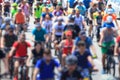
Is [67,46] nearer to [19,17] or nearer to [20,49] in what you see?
[20,49]

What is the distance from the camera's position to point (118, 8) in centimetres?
3297

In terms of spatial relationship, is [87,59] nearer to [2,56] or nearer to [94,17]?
[2,56]

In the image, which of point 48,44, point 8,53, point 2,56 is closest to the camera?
point 2,56

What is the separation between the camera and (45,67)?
1256 centimetres

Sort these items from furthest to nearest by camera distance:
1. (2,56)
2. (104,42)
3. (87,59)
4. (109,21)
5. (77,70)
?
(109,21) < (104,42) < (2,56) < (87,59) < (77,70)

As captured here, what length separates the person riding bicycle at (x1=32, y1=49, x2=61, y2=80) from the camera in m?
12.3

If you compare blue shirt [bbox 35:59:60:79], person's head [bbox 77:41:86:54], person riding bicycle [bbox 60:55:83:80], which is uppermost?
person's head [bbox 77:41:86:54]

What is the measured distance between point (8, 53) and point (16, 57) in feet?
3.52

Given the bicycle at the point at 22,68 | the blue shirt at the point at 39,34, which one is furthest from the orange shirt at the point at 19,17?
the bicycle at the point at 22,68

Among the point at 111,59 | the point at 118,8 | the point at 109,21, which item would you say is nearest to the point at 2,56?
the point at 111,59

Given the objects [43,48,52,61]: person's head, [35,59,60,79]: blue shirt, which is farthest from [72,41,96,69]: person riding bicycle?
[43,48,52,61]: person's head

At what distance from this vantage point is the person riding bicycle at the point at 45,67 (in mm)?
12344

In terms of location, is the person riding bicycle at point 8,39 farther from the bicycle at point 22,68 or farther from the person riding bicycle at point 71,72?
the person riding bicycle at point 71,72

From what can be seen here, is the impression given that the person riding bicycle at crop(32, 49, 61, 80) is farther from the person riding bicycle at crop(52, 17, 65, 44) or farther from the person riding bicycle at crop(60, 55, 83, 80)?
the person riding bicycle at crop(52, 17, 65, 44)
